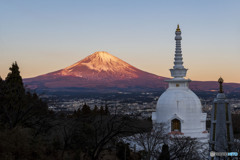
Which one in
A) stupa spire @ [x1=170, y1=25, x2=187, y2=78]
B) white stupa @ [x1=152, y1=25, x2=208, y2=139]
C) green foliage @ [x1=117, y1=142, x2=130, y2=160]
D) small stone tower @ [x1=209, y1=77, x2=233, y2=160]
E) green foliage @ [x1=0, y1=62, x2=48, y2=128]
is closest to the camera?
small stone tower @ [x1=209, y1=77, x2=233, y2=160]

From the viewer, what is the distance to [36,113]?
24047 millimetres

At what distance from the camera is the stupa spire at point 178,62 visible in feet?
124

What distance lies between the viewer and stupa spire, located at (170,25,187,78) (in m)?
37.8

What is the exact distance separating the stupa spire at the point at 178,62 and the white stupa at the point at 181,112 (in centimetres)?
87

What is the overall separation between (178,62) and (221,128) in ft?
69.8

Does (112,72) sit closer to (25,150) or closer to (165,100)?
(165,100)

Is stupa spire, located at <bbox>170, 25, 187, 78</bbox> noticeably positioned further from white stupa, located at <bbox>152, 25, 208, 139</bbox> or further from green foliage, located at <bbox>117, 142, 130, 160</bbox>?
green foliage, located at <bbox>117, 142, 130, 160</bbox>

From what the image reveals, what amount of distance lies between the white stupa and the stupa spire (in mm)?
871

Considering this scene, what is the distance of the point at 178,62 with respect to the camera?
125 feet

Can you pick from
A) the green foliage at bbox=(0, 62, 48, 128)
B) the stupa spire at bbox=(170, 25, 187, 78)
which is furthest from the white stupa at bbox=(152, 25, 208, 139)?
the green foliage at bbox=(0, 62, 48, 128)

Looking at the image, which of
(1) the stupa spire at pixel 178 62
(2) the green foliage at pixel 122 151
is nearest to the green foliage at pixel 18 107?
(2) the green foliage at pixel 122 151

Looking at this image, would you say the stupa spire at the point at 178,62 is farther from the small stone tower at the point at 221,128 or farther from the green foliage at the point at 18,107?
the small stone tower at the point at 221,128

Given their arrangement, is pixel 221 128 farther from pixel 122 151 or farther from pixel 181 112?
pixel 181 112

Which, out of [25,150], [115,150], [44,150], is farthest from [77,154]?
[115,150]
